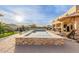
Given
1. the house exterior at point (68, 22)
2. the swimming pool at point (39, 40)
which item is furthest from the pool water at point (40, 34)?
the house exterior at point (68, 22)

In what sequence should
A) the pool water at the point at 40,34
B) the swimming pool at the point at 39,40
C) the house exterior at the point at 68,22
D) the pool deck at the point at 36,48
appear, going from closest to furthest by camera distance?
1. the pool deck at the point at 36,48
2. the swimming pool at the point at 39,40
3. the house exterior at the point at 68,22
4. the pool water at the point at 40,34

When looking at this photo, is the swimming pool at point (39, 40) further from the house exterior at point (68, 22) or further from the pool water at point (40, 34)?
the house exterior at point (68, 22)

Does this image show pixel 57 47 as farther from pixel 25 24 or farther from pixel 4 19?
pixel 4 19

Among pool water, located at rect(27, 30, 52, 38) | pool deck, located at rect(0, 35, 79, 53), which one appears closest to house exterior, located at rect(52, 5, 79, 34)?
pool water, located at rect(27, 30, 52, 38)

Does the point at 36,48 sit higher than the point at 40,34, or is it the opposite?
the point at 40,34

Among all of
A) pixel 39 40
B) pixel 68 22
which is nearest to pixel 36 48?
pixel 39 40

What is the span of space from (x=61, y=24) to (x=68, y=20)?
279mm

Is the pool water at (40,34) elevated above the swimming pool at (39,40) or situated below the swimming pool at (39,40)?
above

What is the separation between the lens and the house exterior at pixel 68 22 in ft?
19.6

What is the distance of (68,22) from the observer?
6137 mm

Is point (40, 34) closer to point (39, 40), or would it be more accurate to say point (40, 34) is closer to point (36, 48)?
point (39, 40)
